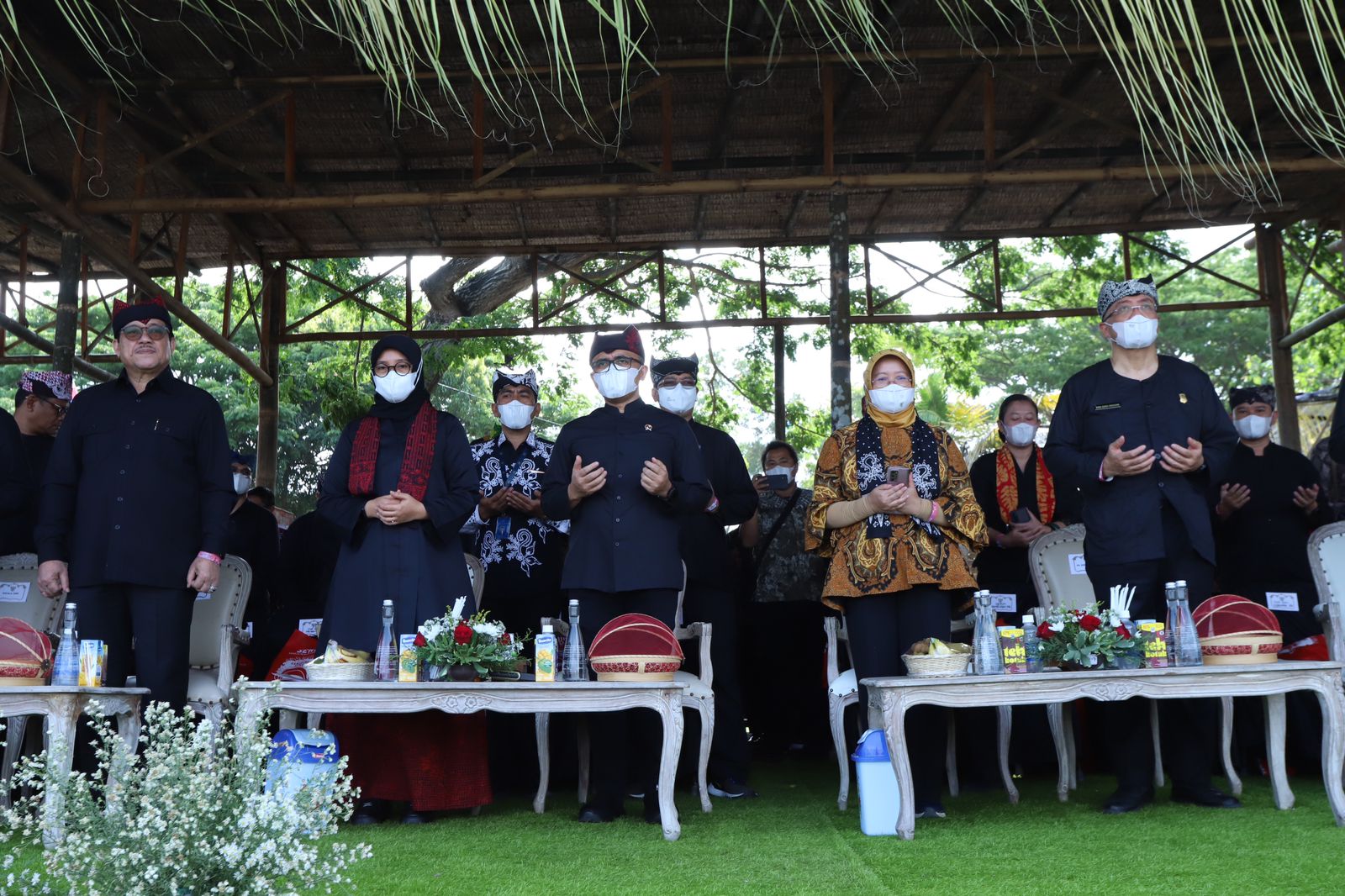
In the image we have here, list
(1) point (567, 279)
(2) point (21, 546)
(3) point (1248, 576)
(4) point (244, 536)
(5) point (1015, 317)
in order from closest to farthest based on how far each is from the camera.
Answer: (2) point (21, 546)
(3) point (1248, 576)
(4) point (244, 536)
(5) point (1015, 317)
(1) point (567, 279)

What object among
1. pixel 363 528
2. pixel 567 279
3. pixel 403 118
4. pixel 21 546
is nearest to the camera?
pixel 363 528

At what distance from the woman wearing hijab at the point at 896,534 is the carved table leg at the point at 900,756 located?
380 mm

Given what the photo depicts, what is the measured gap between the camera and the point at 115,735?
240 cm

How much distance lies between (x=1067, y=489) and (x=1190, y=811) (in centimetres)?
214

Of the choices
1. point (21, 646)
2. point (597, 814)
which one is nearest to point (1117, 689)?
point (597, 814)

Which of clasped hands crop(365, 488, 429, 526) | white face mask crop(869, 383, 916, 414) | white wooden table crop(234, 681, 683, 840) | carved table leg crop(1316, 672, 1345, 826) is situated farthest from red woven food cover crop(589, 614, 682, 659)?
carved table leg crop(1316, 672, 1345, 826)

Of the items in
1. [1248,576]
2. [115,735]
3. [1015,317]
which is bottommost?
[115,735]

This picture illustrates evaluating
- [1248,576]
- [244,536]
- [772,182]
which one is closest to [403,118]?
[772,182]

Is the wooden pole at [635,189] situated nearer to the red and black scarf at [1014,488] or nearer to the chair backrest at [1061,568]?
the red and black scarf at [1014,488]

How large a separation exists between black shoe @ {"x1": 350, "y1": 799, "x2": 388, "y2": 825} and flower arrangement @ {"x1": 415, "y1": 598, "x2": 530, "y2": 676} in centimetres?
79

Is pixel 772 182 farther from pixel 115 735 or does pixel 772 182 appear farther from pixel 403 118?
pixel 115 735

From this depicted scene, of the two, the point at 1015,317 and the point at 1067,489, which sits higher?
the point at 1015,317

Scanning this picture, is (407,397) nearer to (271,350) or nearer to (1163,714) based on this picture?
(1163,714)

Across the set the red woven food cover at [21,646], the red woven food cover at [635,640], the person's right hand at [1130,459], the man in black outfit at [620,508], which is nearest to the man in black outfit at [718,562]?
the man in black outfit at [620,508]
